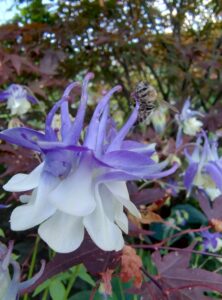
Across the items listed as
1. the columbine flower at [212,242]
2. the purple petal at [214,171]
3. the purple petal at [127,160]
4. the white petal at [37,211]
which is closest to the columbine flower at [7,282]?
the white petal at [37,211]

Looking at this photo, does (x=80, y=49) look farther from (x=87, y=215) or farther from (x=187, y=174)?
(x=87, y=215)

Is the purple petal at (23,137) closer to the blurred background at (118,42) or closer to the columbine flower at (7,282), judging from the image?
the columbine flower at (7,282)

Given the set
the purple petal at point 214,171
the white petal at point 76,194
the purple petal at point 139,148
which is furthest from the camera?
the purple petal at point 214,171

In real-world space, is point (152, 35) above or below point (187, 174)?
above

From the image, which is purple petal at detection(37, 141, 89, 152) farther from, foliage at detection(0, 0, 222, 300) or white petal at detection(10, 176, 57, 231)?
foliage at detection(0, 0, 222, 300)

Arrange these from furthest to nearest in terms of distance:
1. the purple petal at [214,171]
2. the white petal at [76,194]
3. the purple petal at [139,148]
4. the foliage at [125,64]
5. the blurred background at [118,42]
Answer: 1. the blurred background at [118,42]
2. the foliage at [125,64]
3. the purple petal at [214,171]
4. the purple petal at [139,148]
5. the white petal at [76,194]

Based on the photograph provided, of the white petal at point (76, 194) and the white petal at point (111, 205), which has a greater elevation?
the white petal at point (76, 194)

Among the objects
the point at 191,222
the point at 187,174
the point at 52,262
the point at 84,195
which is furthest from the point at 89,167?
the point at 191,222
